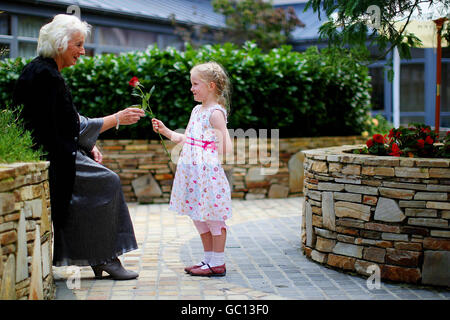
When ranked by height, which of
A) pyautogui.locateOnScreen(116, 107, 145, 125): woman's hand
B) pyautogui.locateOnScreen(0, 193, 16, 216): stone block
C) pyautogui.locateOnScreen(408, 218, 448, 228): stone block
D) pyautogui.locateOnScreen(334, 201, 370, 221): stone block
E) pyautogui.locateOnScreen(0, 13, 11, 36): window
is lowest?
pyautogui.locateOnScreen(408, 218, 448, 228): stone block

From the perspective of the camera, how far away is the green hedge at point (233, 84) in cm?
796

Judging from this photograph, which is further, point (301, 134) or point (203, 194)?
point (301, 134)

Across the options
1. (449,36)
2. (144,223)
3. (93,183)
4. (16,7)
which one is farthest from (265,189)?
(16,7)

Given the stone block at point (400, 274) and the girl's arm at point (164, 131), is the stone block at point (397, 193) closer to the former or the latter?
the stone block at point (400, 274)

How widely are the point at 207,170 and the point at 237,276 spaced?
874mm

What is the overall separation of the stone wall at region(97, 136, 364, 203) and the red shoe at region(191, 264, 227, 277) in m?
3.86

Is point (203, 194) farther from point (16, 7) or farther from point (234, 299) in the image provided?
point (16, 7)

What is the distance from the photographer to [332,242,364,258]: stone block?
429cm

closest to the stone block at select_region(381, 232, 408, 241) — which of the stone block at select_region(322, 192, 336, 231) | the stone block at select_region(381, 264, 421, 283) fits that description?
the stone block at select_region(381, 264, 421, 283)

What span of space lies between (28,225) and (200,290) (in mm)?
1330

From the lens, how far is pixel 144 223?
6.59m

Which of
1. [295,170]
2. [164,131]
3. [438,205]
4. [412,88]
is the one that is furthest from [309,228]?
[412,88]

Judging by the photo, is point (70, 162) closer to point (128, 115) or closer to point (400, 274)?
point (128, 115)

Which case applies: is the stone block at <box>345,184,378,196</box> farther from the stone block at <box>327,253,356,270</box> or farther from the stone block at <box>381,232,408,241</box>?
the stone block at <box>327,253,356,270</box>
